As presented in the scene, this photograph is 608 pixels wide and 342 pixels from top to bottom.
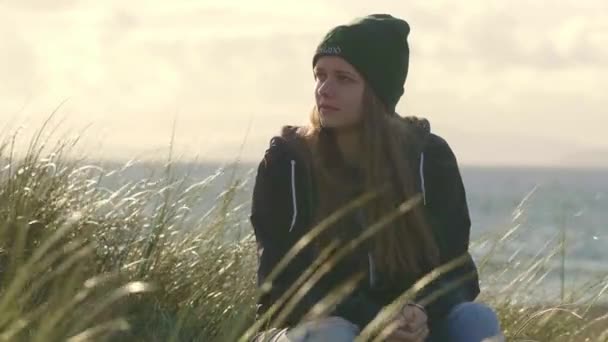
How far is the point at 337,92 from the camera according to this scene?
3922 millimetres

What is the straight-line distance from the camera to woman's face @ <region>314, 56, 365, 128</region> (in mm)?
3898

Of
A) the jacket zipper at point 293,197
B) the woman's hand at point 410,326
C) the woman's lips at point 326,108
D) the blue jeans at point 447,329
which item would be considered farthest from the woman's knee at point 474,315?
the woman's lips at point 326,108

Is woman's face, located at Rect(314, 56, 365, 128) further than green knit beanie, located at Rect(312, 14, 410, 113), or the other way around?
green knit beanie, located at Rect(312, 14, 410, 113)

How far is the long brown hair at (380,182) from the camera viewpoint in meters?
3.93

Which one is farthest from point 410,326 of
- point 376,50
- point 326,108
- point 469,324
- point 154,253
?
point 154,253

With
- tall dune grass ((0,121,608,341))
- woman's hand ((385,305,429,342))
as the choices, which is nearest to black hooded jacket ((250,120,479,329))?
woman's hand ((385,305,429,342))

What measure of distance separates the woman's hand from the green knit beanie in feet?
2.30

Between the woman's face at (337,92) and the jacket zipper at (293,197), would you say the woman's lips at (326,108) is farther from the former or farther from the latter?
the jacket zipper at (293,197)

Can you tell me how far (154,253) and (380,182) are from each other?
4.38 ft

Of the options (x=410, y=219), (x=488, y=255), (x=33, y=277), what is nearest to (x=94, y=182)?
(x=33, y=277)

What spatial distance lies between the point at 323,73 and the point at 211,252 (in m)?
1.48

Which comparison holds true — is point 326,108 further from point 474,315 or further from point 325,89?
point 474,315

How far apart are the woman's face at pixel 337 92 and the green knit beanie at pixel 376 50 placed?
0.09ft

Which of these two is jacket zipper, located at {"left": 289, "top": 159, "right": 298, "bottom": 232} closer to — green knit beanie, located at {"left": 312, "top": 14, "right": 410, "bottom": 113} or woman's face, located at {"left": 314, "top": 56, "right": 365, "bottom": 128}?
woman's face, located at {"left": 314, "top": 56, "right": 365, "bottom": 128}
